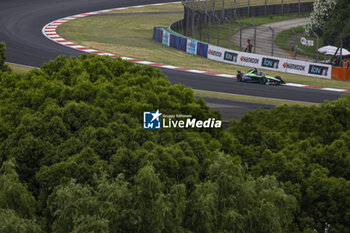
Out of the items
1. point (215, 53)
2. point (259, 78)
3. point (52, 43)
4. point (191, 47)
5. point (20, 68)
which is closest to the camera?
point (259, 78)

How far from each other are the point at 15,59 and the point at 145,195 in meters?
32.0

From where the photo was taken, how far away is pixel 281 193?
42.7ft

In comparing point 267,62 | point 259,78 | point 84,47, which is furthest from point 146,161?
point 84,47

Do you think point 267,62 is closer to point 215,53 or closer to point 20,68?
point 215,53

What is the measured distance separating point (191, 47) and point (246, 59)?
204 inches

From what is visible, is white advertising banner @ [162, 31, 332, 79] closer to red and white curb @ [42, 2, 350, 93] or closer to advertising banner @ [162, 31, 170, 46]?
advertising banner @ [162, 31, 170, 46]

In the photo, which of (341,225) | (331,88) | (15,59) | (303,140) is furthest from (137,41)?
(341,225)

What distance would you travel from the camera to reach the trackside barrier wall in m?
43.0

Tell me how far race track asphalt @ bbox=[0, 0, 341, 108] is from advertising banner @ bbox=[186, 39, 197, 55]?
7088mm

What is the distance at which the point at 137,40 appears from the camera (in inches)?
2016

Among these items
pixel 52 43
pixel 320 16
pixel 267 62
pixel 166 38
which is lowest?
pixel 267 62

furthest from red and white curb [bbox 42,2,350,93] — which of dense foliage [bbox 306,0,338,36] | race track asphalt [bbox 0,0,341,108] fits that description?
dense foliage [bbox 306,0,338,36]

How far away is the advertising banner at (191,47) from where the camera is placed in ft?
156

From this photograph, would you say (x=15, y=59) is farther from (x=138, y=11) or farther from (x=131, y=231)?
(x=131, y=231)
